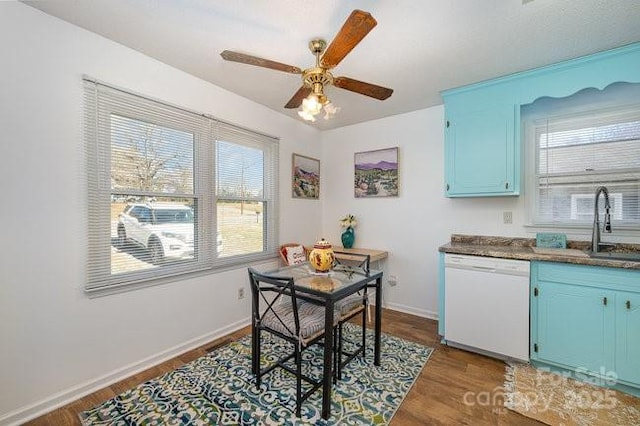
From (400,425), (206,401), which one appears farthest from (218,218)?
(400,425)

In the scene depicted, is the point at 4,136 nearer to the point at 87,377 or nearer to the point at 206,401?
the point at 87,377

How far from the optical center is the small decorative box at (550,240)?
244 centimetres

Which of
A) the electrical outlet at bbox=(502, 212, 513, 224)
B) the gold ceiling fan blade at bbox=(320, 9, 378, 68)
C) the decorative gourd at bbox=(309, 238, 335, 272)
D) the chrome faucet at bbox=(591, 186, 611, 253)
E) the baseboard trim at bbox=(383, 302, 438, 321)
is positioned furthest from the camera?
the baseboard trim at bbox=(383, 302, 438, 321)

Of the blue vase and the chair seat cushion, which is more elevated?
the blue vase

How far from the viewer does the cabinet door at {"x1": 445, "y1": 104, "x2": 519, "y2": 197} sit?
2.49 metres

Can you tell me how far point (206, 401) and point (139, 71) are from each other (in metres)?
2.49

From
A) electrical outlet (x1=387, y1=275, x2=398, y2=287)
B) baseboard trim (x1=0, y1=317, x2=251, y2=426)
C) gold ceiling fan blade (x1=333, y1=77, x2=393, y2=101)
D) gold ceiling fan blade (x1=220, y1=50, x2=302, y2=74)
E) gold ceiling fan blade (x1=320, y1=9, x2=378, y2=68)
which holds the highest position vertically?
gold ceiling fan blade (x1=220, y1=50, x2=302, y2=74)

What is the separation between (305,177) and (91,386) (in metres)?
2.93

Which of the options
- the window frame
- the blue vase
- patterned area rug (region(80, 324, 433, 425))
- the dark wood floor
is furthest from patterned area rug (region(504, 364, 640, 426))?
the blue vase

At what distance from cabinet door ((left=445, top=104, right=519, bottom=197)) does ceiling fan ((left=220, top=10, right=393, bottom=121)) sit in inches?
45.6

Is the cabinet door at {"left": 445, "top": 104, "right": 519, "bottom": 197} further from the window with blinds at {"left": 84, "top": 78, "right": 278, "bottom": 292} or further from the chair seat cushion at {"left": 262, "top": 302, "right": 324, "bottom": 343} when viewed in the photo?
the window with blinds at {"left": 84, "top": 78, "right": 278, "bottom": 292}

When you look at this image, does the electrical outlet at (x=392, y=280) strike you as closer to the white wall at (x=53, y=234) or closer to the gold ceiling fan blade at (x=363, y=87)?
the gold ceiling fan blade at (x=363, y=87)

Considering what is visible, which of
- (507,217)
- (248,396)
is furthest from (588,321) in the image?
(248,396)

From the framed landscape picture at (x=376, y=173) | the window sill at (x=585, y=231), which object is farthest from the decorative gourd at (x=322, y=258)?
the window sill at (x=585, y=231)
